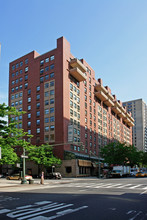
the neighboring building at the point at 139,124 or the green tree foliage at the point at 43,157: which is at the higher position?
the neighboring building at the point at 139,124

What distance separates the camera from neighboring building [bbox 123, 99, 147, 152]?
18875cm

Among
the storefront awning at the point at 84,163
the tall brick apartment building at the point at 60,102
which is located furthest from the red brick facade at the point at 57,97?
the storefront awning at the point at 84,163

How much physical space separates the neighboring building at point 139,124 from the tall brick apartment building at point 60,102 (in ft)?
377

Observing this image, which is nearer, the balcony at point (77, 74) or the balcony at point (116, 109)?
the balcony at point (77, 74)

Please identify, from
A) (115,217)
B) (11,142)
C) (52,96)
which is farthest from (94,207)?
(52,96)

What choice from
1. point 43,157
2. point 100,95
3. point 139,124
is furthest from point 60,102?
A: point 139,124

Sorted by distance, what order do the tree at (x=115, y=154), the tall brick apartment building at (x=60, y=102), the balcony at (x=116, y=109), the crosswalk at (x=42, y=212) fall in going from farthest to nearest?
the balcony at (x=116, y=109) < the tree at (x=115, y=154) < the tall brick apartment building at (x=60, y=102) < the crosswalk at (x=42, y=212)

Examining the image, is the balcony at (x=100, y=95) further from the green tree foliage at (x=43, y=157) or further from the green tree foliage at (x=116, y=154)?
the green tree foliage at (x=43, y=157)

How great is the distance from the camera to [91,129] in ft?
258

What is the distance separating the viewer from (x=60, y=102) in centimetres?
6281

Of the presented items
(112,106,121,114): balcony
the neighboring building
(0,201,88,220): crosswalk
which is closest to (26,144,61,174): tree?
(0,201,88,220): crosswalk

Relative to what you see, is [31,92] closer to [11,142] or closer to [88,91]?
[88,91]

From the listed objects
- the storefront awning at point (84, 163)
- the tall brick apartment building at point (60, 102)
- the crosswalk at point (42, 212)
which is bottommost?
the storefront awning at point (84, 163)

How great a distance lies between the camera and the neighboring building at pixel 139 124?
189m
